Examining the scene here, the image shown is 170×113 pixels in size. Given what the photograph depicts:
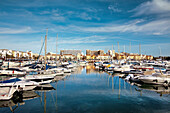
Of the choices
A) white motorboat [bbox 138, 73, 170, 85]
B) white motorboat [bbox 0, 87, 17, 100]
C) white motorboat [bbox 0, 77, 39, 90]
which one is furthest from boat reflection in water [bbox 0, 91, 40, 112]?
white motorboat [bbox 138, 73, 170, 85]

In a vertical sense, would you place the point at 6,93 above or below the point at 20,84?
below

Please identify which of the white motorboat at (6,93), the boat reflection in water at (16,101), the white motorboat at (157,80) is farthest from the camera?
the white motorboat at (157,80)

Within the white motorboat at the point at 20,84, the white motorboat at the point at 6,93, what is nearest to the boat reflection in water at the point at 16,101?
the white motorboat at the point at 6,93

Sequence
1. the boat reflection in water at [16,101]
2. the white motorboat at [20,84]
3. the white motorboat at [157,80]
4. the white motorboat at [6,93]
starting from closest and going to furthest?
the boat reflection in water at [16,101], the white motorboat at [6,93], the white motorboat at [20,84], the white motorboat at [157,80]

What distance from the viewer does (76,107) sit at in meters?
11.6

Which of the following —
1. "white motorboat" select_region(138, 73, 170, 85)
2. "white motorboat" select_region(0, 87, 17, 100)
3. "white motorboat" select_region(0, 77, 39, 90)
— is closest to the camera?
"white motorboat" select_region(0, 87, 17, 100)

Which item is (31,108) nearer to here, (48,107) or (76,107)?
(48,107)

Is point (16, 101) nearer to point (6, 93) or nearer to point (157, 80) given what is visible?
point (6, 93)

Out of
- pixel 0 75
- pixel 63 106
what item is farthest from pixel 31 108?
pixel 0 75

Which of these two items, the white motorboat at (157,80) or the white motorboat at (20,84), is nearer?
the white motorboat at (20,84)

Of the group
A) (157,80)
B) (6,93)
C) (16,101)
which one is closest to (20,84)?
(6,93)

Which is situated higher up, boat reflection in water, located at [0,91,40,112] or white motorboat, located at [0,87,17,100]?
white motorboat, located at [0,87,17,100]

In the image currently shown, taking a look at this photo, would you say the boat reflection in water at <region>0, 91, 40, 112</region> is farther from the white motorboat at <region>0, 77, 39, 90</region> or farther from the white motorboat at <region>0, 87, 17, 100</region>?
the white motorboat at <region>0, 77, 39, 90</region>

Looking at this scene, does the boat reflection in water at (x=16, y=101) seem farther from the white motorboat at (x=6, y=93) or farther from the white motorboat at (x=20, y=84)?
the white motorboat at (x=20, y=84)
